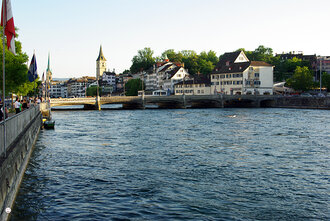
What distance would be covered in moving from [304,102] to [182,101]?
25328 millimetres

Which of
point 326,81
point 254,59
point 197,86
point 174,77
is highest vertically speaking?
point 254,59

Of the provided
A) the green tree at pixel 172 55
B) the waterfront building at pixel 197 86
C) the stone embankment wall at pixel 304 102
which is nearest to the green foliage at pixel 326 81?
the stone embankment wall at pixel 304 102

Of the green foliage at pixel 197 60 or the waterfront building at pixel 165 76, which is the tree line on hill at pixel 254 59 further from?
the waterfront building at pixel 165 76

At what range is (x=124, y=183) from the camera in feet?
52.1

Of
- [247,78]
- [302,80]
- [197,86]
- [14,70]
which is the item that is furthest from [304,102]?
[14,70]

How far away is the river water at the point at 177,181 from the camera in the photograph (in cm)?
1237

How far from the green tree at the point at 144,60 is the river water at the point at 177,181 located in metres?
139

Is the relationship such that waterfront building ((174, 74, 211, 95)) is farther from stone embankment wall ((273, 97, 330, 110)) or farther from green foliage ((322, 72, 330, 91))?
green foliage ((322, 72, 330, 91))

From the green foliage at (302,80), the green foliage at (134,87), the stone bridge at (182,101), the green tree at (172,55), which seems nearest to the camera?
the stone bridge at (182,101)

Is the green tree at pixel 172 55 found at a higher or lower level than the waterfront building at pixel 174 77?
higher

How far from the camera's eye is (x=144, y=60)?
168 metres

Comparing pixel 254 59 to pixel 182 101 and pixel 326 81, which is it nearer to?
pixel 326 81

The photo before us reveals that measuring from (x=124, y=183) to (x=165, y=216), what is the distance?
426 cm

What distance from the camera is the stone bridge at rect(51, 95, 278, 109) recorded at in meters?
82.6
